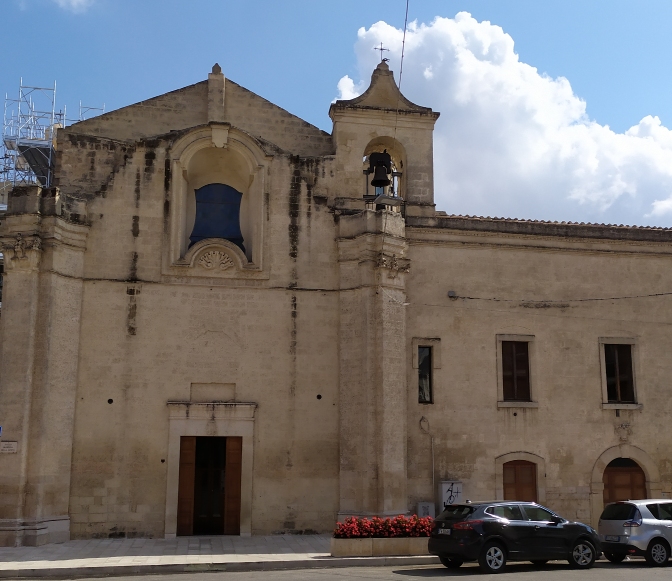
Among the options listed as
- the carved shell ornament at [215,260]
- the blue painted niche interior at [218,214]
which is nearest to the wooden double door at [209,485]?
the carved shell ornament at [215,260]

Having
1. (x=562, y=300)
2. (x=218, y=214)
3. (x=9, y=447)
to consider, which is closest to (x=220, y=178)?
(x=218, y=214)

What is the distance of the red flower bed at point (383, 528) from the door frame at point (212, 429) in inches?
149

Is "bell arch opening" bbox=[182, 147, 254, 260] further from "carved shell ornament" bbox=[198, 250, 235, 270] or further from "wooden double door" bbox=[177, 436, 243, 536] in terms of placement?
"wooden double door" bbox=[177, 436, 243, 536]

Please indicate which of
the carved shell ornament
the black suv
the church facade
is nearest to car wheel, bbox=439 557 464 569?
the black suv

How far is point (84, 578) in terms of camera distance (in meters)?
15.1

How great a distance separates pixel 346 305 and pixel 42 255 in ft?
26.1

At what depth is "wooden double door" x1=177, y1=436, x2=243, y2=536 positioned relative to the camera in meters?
20.1

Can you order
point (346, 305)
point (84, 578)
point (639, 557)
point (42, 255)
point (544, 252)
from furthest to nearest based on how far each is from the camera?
point (544, 252)
point (346, 305)
point (42, 255)
point (639, 557)
point (84, 578)

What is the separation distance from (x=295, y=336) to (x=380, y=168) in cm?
519

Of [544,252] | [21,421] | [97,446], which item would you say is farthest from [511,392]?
[21,421]

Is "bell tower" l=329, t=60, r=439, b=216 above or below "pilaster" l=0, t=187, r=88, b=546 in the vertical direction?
above

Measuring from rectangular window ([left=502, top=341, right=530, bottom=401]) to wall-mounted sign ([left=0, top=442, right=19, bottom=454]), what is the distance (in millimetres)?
12963

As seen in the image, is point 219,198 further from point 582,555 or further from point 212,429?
point 582,555

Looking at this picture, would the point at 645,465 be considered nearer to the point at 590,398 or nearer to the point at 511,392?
the point at 590,398
